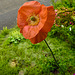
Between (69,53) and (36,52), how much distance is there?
62cm

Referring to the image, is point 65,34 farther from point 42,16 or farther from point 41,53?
point 42,16

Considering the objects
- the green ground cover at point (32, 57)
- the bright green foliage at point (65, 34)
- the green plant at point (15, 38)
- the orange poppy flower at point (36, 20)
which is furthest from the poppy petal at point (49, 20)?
the green plant at point (15, 38)

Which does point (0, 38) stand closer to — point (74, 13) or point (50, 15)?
point (74, 13)

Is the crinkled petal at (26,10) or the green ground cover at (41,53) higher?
the crinkled petal at (26,10)

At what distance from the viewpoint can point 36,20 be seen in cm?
94

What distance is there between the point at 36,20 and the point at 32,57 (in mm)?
1413

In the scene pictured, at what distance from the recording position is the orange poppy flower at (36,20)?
0.86m

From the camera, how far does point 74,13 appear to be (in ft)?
9.56

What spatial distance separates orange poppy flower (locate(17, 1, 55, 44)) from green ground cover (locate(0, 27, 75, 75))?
1.13m

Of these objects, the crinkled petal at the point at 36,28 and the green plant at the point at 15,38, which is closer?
the crinkled petal at the point at 36,28

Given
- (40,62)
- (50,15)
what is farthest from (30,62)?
(50,15)

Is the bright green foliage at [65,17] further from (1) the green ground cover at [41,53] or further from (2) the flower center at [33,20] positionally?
(2) the flower center at [33,20]

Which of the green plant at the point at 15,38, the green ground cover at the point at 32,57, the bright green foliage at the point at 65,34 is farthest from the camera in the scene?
the green plant at the point at 15,38

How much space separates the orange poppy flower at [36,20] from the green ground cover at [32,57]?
1132 millimetres
